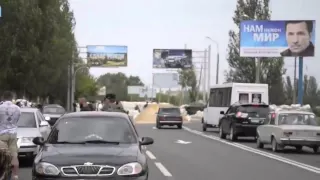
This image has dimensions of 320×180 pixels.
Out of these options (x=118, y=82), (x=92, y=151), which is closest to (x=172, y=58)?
(x=92, y=151)

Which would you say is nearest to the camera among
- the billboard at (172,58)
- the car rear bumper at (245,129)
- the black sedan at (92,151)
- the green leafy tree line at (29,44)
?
A: the black sedan at (92,151)

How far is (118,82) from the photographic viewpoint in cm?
17475

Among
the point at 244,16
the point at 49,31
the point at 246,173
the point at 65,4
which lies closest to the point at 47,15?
the point at 49,31

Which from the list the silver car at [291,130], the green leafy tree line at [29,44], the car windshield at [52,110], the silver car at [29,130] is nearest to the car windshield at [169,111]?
the car windshield at [52,110]

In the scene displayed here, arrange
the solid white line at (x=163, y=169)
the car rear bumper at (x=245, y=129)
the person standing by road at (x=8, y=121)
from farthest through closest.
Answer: the car rear bumper at (x=245, y=129)
the solid white line at (x=163, y=169)
the person standing by road at (x=8, y=121)

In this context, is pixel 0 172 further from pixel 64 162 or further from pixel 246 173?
pixel 246 173

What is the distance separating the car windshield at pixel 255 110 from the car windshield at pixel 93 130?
19.0 m

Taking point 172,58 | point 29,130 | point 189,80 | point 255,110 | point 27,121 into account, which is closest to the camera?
point 29,130

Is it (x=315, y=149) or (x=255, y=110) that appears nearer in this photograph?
(x=315, y=149)

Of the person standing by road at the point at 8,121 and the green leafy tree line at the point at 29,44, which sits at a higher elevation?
the green leafy tree line at the point at 29,44

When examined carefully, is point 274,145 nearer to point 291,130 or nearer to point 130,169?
point 291,130

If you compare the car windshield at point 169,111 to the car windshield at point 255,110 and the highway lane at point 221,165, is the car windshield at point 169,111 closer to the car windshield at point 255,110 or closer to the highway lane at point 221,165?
the car windshield at point 255,110

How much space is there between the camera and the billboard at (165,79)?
112m

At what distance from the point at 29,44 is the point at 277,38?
19.0 metres
